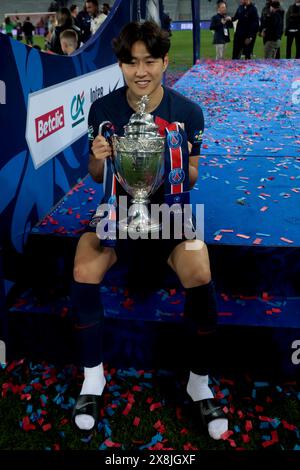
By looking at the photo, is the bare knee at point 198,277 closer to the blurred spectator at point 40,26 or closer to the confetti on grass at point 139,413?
the confetti on grass at point 139,413

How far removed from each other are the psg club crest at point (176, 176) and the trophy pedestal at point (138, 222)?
149 mm

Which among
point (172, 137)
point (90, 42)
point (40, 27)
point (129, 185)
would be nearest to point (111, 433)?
point (129, 185)

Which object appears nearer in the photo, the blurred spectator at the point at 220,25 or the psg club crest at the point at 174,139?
the psg club crest at the point at 174,139

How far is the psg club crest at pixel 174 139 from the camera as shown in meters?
1.61

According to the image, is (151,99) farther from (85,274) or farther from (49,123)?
(49,123)

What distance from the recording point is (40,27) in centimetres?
3097

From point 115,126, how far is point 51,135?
91 centimetres

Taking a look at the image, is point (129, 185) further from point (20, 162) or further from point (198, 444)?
point (198, 444)

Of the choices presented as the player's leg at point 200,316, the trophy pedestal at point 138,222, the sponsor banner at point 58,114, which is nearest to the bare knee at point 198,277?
the player's leg at point 200,316

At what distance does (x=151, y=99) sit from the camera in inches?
69.7

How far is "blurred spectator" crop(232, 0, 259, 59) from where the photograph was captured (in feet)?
30.8

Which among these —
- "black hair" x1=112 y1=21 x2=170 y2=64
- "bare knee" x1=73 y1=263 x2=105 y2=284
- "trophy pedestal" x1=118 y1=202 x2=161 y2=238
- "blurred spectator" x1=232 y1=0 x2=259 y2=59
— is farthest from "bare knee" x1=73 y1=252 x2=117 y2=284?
"blurred spectator" x1=232 y1=0 x2=259 y2=59

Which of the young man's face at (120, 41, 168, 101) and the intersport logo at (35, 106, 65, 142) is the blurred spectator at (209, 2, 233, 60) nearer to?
the intersport logo at (35, 106, 65, 142)

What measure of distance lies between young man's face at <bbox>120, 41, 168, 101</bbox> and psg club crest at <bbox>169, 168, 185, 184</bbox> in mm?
323
